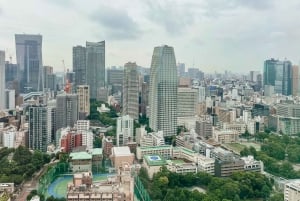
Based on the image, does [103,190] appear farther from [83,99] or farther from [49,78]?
[49,78]

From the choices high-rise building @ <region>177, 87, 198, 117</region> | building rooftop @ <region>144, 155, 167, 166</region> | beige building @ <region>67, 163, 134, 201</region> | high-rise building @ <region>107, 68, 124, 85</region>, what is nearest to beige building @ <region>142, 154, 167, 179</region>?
building rooftop @ <region>144, 155, 167, 166</region>

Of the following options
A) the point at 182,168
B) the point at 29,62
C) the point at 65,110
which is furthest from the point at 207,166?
the point at 29,62

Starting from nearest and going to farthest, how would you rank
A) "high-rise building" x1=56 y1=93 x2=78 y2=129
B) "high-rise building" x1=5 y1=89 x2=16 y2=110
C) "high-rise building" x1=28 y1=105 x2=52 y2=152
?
"high-rise building" x1=28 y1=105 x2=52 y2=152
"high-rise building" x1=56 y1=93 x2=78 y2=129
"high-rise building" x1=5 y1=89 x2=16 y2=110

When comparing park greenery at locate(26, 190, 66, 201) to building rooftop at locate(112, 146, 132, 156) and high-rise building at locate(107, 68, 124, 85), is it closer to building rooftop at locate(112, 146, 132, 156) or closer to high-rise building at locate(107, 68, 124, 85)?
building rooftop at locate(112, 146, 132, 156)

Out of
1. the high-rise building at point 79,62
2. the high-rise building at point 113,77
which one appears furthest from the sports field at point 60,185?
the high-rise building at point 113,77

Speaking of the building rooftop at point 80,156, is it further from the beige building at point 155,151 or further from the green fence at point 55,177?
the beige building at point 155,151

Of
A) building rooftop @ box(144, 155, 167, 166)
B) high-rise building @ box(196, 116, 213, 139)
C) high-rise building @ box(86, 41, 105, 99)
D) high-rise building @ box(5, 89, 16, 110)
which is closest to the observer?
building rooftop @ box(144, 155, 167, 166)

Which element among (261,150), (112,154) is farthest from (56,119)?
(261,150)
